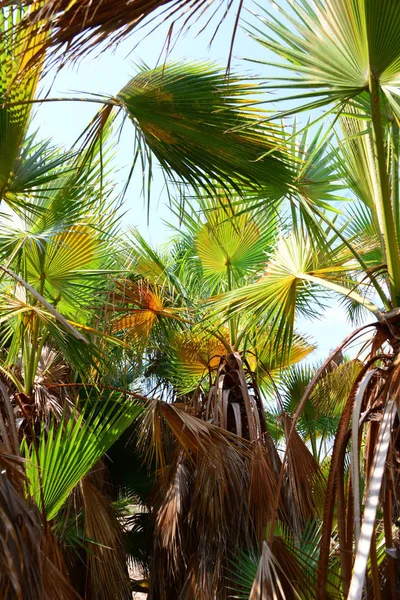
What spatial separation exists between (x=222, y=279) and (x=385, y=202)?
317 cm

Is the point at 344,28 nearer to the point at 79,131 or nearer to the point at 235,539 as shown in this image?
the point at 79,131

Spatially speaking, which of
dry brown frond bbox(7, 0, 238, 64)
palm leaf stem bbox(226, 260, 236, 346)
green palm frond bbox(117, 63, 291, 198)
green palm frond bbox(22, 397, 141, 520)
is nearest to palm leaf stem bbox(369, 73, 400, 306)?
green palm frond bbox(117, 63, 291, 198)

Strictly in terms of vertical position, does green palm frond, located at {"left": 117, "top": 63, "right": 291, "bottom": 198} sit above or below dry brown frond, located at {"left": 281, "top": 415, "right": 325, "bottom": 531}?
above

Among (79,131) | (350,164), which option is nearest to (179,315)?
(350,164)

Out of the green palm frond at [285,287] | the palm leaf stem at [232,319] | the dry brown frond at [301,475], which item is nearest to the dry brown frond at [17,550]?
the green palm frond at [285,287]

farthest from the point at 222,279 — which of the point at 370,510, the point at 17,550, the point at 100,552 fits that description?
the point at 17,550

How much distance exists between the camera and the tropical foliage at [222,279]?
212 cm

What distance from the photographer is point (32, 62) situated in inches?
58.6

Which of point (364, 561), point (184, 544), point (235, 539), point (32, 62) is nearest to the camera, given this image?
point (32, 62)

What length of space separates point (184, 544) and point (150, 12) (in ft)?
14.4

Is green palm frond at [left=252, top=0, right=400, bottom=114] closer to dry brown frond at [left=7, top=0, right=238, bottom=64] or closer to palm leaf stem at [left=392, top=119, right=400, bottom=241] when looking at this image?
palm leaf stem at [left=392, top=119, right=400, bottom=241]

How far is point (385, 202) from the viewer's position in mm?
2441

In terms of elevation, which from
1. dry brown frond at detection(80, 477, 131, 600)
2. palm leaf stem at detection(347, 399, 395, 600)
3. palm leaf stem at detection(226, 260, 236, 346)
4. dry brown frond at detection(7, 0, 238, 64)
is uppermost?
palm leaf stem at detection(226, 260, 236, 346)

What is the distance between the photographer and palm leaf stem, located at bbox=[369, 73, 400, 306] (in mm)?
2313
